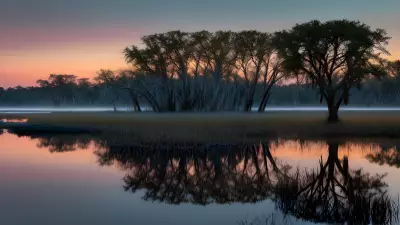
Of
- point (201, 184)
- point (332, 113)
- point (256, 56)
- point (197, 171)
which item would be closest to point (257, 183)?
point (201, 184)

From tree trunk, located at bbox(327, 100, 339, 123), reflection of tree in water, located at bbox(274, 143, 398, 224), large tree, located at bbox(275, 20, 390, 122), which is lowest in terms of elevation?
reflection of tree in water, located at bbox(274, 143, 398, 224)

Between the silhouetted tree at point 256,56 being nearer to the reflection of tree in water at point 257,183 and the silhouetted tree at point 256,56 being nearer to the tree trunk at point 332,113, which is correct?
the tree trunk at point 332,113

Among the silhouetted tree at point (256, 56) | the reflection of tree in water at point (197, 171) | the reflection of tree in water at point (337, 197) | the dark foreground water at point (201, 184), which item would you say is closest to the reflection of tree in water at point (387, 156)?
the dark foreground water at point (201, 184)

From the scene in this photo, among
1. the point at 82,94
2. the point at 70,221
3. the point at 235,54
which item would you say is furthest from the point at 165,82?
the point at 82,94

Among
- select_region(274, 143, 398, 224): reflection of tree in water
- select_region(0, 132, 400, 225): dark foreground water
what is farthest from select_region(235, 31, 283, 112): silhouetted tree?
select_region(274, 143, 398, 224): reflection of tree in water

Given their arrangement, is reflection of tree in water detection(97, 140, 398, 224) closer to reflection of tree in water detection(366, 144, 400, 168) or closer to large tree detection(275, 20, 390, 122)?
reflection of tree in water detection(366, 144, 400, 168)

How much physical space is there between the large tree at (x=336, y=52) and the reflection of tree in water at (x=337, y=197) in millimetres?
30630

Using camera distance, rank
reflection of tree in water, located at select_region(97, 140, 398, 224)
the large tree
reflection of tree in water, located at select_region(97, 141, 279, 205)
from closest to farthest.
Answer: reflection of tree in water, located at select_region(97, 140, 398, 224) < reflection of tree in water, located at select_region(97, 141, 279, 205) < the large tree

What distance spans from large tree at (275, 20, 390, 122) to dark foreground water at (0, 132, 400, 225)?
2131cm

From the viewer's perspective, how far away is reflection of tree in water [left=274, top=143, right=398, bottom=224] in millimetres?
11336

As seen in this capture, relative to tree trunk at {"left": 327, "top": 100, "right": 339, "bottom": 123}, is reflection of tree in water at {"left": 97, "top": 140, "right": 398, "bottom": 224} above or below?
below

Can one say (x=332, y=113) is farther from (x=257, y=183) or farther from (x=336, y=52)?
(x=257, y=183)

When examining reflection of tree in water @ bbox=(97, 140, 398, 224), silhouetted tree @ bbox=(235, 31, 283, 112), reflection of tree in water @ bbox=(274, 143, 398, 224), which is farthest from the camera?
silhouetted tree @ bbox=(235, 31, 283, 112)

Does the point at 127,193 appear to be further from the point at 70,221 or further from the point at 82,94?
the point at 82,94
